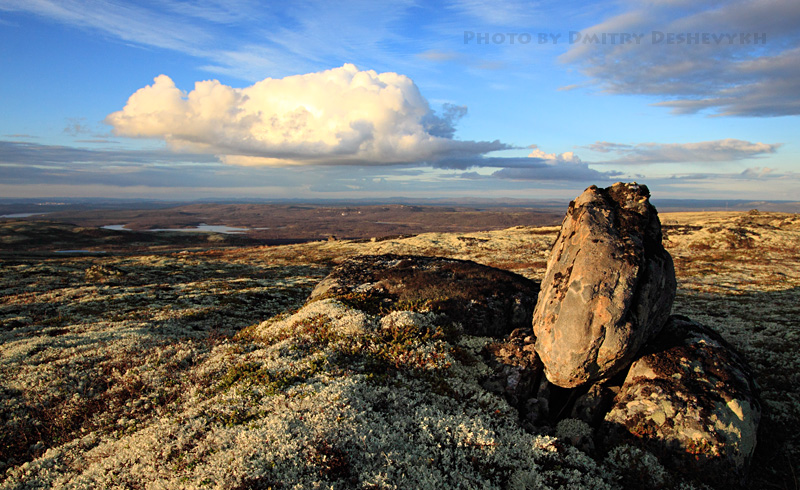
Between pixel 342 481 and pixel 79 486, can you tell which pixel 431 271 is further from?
pixel 79 486

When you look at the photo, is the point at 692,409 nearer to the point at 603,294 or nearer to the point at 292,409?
the point at 603,294

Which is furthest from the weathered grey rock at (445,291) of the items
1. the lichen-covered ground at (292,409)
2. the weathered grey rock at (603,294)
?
the weathered grey rock at (603,294)

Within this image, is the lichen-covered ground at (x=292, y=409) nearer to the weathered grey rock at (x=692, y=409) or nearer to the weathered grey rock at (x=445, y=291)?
the weathered grey rock at (x=692, y=409)

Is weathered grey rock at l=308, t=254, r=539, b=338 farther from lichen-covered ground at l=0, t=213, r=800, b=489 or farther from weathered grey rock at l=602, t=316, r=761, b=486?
weathered grey rock at l=602, t=316, r=761, b=486

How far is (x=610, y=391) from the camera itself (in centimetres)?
1257

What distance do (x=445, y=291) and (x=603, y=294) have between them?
7.14 metres

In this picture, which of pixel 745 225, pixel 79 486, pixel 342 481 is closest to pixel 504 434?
pixel 342 481

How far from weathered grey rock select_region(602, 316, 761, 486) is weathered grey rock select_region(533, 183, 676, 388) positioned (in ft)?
2.99

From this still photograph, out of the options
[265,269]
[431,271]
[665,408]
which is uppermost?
[431,271]

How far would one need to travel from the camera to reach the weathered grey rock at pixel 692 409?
9938mm

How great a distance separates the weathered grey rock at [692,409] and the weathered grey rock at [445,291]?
5432mm

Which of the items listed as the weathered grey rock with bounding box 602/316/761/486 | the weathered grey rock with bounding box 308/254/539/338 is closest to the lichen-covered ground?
the weathered grey rock with bounding box 602/316/761/486

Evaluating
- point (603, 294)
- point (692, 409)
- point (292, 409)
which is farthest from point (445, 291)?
point (692, 409)

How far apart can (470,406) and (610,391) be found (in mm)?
5263
